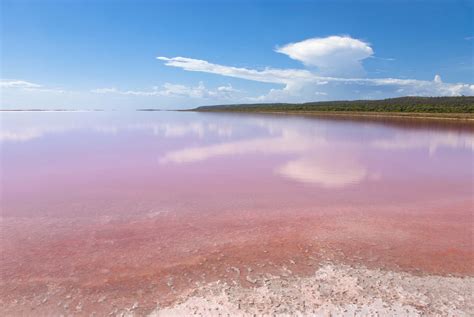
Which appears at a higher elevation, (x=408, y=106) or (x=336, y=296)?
(x=408, y=106)

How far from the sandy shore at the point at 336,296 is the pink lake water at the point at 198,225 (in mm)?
232

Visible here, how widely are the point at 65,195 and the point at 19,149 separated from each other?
8.99 m

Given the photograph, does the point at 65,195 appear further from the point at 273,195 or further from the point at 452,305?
the point at 452,305

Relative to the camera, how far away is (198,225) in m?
5.54

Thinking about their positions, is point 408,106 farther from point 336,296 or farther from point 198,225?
point 336,296

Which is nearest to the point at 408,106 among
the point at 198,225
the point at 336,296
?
the point at 198,225

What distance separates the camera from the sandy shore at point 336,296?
3.26 m

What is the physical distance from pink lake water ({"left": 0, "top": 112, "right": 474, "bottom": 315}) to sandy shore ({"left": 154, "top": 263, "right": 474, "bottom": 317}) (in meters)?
0.23

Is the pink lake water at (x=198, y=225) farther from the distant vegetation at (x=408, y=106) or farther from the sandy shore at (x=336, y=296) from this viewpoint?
the distant vegetation at (x=408, y=106)

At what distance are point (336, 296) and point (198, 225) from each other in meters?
2.68

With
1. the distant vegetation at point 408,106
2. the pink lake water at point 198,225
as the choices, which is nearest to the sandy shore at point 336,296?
the pink lake water at point 198,225

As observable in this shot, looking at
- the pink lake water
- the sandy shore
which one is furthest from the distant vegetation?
the sandy shore

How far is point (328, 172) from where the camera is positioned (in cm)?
991

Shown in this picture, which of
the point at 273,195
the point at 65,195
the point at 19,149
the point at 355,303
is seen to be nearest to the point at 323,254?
the point at 355,303
